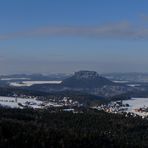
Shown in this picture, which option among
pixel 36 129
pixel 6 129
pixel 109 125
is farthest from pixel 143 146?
pixel 109 125

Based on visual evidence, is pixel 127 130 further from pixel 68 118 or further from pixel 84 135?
pixel 84 135

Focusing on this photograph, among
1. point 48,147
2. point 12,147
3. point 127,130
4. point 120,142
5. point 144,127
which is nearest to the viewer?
point 12,147

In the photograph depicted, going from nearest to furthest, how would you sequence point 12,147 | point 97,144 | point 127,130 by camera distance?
point 12,147 < point 97,144 < point 127,130

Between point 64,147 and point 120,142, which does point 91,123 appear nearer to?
point 120,142

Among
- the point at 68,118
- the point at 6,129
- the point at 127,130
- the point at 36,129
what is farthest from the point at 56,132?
the point at 68,118

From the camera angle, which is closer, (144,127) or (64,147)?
(64,147)

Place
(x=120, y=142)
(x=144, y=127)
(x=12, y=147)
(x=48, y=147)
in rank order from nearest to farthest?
(x=12, y=147) → (x=48, y=147) → (x=120, y=142) → (x=144, y=127)

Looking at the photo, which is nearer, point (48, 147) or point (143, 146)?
point (48, 147)

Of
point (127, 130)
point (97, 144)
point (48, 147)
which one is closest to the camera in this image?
point (48, 147)

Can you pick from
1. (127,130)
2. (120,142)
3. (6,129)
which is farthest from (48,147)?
(127,130)
